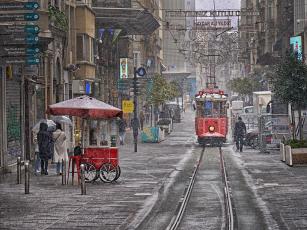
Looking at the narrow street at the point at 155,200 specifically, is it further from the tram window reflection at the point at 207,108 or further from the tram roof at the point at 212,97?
the tram roof at the point at 212,97

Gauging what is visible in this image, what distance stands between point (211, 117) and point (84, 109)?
25.6 m

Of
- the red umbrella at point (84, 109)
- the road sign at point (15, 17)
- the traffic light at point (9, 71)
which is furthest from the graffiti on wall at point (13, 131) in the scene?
the road sign at point (15, 17)

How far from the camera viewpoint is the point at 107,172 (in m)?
25.5

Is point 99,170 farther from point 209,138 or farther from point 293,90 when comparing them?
point 209,138

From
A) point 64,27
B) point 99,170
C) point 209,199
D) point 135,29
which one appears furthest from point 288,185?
point 135,29

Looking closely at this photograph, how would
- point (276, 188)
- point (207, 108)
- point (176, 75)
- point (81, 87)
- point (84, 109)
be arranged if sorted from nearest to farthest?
point (276, 188), point (84, 109), point (81, 87), point (207, 108), point (176, 75)

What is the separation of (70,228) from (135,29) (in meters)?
45.9

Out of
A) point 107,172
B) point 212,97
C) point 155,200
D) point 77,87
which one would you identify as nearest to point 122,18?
point 212,97

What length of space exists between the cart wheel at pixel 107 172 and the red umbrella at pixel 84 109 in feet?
6.15

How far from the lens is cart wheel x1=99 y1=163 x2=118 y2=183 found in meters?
25.4

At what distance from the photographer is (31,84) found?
35125 mm

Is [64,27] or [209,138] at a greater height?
[64,27]

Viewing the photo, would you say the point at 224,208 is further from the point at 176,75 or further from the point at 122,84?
the point at 176,75

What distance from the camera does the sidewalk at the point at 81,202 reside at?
54.3ft
